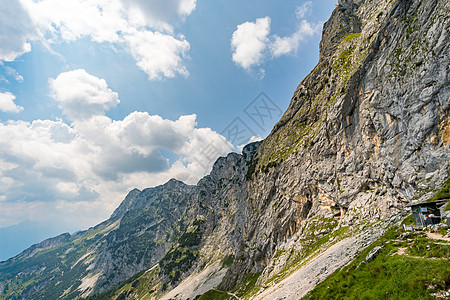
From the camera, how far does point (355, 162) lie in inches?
2263

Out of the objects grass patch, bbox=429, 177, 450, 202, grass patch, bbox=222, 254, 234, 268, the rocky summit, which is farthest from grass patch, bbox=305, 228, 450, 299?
grass patch, bbox=222, 254, 234, 268

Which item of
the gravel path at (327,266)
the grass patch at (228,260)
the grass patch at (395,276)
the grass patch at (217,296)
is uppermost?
the grass patch at (395,276)

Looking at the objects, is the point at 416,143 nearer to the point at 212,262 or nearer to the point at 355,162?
the point at 355,162

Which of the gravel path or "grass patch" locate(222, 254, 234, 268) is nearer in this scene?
the gravel path

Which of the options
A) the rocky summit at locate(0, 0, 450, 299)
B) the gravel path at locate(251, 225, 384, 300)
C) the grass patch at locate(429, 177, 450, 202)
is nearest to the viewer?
the gravel path at locate(251, 225, 384, 300)

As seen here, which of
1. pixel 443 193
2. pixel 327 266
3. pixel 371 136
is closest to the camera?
pixel 443 193

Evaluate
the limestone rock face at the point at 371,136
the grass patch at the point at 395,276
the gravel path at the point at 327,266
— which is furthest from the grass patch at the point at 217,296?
the grass patch at the point at 395,276

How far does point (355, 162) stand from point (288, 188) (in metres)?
32.7

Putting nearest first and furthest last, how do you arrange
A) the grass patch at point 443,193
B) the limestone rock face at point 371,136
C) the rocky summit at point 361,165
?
the grass patch at point 443,193
the rocky summit at point 361,165
the limestone rock face at point 371,136

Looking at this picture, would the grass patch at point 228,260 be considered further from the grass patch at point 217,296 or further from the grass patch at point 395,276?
the grass patch at point 395,276

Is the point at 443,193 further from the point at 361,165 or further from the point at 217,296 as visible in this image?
the point at 217,296

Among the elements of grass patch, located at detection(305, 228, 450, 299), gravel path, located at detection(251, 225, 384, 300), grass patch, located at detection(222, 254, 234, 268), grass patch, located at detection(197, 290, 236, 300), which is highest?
grass patch, located at detection(305, 228, 450, 299)

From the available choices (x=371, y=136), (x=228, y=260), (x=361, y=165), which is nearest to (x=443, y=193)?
(x=371, y=136)

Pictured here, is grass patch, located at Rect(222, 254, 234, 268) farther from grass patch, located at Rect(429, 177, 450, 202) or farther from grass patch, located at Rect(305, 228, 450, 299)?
grass patch, located at Rect(305, 228, 450, 299)
